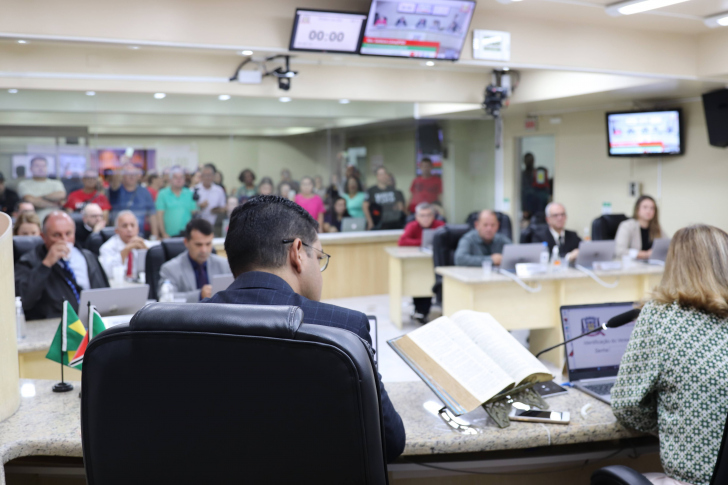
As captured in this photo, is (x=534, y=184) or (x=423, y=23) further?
(x=534, y=184)

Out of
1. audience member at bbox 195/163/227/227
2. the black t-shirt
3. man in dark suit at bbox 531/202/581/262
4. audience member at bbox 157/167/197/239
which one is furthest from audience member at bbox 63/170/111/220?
the black t-shirt

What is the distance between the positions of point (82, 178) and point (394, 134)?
4.00 meters

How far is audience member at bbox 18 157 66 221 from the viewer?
7125 millimetres

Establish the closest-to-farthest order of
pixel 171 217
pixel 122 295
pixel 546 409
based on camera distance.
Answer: pixel 546 409
pixel 122 295
pixel 171 217

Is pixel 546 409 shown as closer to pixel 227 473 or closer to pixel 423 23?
pixel 227 473

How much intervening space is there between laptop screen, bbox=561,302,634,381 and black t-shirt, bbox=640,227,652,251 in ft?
13.8

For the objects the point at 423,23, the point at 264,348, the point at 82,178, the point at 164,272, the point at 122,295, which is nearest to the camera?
the point at 264,348

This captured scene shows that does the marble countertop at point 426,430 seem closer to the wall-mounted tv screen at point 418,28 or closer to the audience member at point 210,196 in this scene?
the wall-mounted tv screen at point 418,28

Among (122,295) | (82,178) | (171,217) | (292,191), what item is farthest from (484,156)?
(122,295)

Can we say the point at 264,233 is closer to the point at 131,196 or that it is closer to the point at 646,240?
the point at 646,240

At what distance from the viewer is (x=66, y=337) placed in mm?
2170

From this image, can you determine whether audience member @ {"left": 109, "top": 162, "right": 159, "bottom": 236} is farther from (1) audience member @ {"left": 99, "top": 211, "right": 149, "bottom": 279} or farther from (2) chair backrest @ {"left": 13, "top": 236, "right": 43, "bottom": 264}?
(2) chair backrest @ {"left": 13, "top": 236, "right": 43, "bottom": 264}

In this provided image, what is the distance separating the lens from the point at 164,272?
4.04 m

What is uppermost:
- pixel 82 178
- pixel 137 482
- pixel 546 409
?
pixel 82 178
